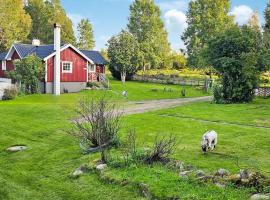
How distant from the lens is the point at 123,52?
60.7 meters

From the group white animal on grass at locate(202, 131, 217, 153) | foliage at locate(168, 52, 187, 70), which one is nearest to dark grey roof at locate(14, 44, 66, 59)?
white animal on grass at locate(202, 131, 217, 153)

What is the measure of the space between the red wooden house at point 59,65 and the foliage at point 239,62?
18.2 metres

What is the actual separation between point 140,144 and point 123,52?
43411 mm

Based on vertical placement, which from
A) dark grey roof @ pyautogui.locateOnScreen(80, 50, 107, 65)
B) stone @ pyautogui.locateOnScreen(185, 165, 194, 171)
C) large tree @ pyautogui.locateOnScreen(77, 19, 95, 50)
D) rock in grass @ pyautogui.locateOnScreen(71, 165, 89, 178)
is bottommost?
rock in grass @ pyautogui.locateOnScreen(71, 165, 89, 178)

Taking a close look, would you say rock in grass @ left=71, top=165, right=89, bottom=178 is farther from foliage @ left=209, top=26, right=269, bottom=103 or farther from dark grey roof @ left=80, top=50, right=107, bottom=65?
dark grey roof @ left=80, top=50, right=107, bottom=65

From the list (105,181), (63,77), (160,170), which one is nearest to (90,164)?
(105,181)

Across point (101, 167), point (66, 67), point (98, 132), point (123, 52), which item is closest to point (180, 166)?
point (101, 167)

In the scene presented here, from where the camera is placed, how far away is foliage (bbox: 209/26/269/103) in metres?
37.1

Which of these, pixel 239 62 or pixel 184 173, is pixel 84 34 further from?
pixel 184 173

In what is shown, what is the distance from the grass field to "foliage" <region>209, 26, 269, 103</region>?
546 centimetres

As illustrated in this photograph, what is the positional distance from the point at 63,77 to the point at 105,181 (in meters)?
36.3

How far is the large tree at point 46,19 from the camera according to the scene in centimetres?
8525

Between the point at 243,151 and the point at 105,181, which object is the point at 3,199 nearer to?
the point at 105,181

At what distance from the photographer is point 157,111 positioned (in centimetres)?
3088
